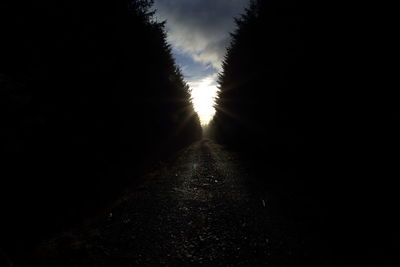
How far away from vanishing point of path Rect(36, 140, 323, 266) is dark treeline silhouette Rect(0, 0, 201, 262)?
41.5 inches

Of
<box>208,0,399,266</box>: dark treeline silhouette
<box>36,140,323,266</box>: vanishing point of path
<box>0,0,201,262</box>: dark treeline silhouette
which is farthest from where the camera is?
<box>0,0,201,262</box>: dark treeline silhouette

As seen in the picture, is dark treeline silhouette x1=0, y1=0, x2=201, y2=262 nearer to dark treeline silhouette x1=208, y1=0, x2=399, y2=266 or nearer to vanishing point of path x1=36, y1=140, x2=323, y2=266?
vanishing point of path x1=36, y1=140, x2=323, y2=266

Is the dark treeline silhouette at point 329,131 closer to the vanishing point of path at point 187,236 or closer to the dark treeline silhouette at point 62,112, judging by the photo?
the vanishing point of path at point 187,236

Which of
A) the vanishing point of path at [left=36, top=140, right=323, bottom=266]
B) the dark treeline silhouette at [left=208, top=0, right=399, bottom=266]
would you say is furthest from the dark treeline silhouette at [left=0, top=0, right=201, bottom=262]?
the dark treeline silhouette at [left=208, top=0, right=399, bottom=266]

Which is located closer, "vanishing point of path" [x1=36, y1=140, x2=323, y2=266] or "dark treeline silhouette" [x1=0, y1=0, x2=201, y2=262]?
"vanishing point of path" [x1=36, y1=140, x2=323, y2=266]

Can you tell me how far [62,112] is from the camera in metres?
5.73

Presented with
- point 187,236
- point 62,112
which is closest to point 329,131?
point 187,236

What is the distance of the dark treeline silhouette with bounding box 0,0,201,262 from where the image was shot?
4.01 metres

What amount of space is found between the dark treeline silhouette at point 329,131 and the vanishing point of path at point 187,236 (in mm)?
886

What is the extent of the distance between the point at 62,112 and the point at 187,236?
604cm

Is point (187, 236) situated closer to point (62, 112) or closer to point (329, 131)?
point (62, 112)

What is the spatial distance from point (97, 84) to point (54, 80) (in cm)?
220

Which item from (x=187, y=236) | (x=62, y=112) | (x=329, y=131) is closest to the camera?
(x=187, y=236)

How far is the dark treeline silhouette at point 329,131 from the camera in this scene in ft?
12.7
